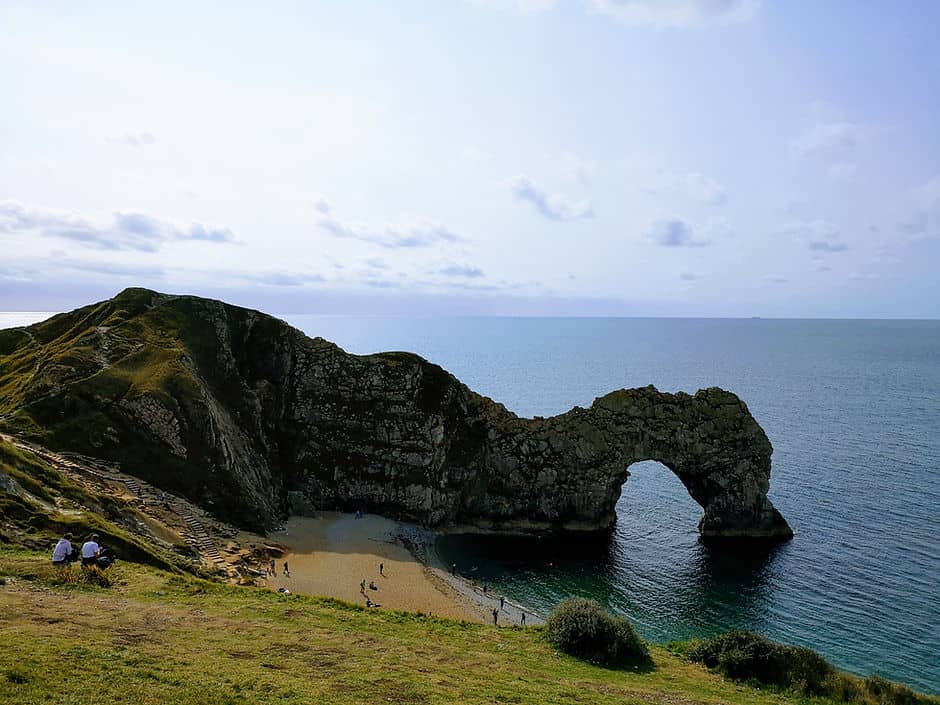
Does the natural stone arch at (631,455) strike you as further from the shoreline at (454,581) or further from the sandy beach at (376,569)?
the sandy beach at (376,569)

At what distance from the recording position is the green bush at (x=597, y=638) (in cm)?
2898

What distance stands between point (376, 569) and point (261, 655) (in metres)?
33.0

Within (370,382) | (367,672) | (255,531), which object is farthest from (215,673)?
(370,382)

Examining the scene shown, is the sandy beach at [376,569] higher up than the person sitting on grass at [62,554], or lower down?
lower down

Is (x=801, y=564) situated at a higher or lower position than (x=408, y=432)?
lower

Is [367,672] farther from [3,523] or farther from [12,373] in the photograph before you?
[12,373]

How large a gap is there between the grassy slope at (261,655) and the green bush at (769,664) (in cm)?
131

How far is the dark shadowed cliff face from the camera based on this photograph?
2562 inches

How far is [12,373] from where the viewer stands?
2355 inches

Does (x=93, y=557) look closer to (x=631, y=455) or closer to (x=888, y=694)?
(x=888, y=694)

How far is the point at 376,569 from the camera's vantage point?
53344mm

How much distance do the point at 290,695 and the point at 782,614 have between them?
1726 inches

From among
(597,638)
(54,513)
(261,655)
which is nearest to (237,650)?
(261,655)

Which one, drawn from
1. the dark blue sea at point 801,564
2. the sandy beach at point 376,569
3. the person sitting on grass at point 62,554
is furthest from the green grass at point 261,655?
the dark blue sea at point 801,564
